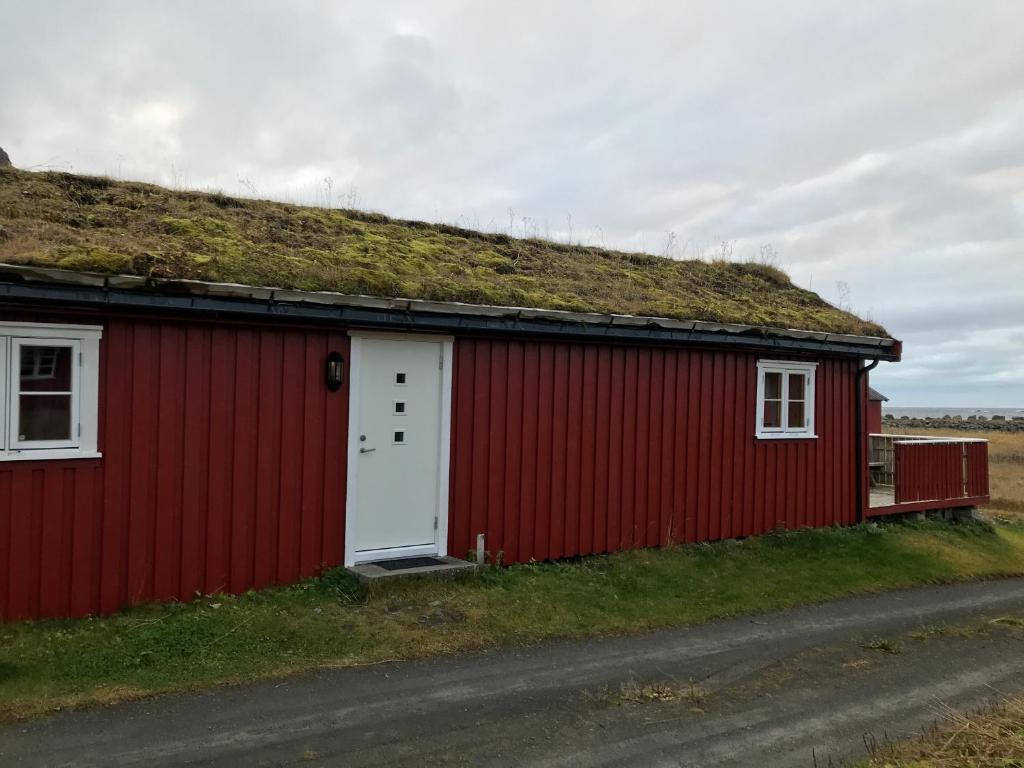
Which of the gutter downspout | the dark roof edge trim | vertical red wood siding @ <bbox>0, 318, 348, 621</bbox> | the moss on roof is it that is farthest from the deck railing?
vertical red wood siding @ <bbox>0, 318, 348, 621</bbox>

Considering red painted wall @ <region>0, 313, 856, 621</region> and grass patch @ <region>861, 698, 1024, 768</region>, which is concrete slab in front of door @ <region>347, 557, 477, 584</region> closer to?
red painted wall @ <region>0, 313, 856, 621</region>

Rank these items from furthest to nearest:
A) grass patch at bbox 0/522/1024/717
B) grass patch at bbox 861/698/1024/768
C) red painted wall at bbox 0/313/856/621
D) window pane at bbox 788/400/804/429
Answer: window pane at bbox 788/400/804/429, red painted wall at bbox 0/313/856/621, grass patch at bbox 0/522/1024/717, grass patch at bbox 861/698/1024/768

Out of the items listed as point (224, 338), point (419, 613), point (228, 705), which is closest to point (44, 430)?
point (224, 338)

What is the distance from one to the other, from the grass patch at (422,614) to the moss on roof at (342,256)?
8.98ft

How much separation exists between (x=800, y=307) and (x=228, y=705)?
34.1ft

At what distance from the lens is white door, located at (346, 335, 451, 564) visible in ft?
25.4

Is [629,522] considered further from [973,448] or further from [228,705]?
[973,448]

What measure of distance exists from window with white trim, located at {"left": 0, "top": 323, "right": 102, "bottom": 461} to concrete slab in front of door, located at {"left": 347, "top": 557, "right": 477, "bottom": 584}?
96.1 inches

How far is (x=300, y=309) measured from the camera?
23.2ft

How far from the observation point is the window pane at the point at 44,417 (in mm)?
6191

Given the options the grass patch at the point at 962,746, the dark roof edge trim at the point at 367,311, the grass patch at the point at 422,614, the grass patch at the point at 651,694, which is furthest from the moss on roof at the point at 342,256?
the grass patch at the point at 962,746

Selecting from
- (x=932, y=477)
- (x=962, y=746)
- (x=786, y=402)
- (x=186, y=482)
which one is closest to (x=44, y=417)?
(x=186, y=482)


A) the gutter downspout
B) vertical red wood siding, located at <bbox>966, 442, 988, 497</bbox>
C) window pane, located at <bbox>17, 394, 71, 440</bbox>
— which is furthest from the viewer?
vertical red wood siding, located at <bbox>966, 442, 988, 497</bbox>

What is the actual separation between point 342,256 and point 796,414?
21.6 feet
